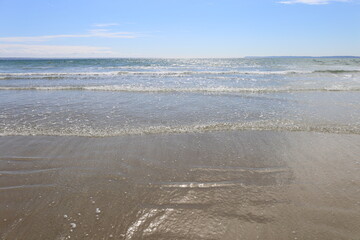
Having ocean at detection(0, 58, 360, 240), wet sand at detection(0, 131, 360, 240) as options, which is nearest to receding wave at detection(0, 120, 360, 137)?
ocean at detection(0, 58, 360, 240)

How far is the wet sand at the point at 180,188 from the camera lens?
332 centimetres

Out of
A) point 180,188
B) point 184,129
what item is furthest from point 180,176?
point 184,129

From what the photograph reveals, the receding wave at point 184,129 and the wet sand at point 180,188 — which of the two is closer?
the wet sand at point 180,188

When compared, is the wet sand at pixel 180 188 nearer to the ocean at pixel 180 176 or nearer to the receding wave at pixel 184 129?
the ocean at pixel 180 176

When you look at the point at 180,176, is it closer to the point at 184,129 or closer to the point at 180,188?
the point at 180,188

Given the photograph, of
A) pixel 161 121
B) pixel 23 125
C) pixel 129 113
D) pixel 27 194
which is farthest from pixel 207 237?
pixel 23 125

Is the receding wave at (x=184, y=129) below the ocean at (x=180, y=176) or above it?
above

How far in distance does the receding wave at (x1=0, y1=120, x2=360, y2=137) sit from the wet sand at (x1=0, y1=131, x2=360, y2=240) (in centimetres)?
63

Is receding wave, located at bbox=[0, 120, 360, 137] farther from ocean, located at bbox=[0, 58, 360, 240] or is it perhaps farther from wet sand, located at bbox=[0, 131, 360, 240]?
wet sand, located at bbox=[0, 131, 360, 240]

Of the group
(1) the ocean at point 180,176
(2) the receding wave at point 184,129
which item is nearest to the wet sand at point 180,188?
(1) the ocean at point 180,176

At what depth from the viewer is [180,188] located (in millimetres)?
4301

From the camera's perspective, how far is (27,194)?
164 inches

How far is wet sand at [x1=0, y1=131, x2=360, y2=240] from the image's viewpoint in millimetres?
3316

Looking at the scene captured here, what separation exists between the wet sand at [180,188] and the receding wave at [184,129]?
63 centimetres
